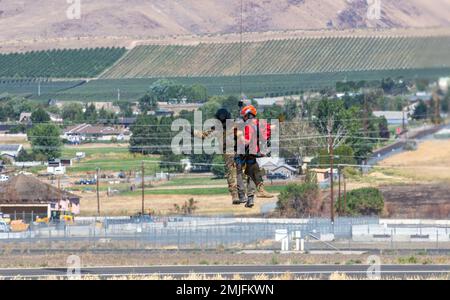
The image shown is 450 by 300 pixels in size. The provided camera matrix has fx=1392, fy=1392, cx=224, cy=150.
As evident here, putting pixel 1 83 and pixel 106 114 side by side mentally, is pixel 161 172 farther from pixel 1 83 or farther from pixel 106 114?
pixel 1 83

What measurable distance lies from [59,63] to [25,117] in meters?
35.3

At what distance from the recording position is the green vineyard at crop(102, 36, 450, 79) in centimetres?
15075

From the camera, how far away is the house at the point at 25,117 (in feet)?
440

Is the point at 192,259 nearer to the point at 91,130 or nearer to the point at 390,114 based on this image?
the point at 390,114

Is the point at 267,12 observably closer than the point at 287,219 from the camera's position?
No

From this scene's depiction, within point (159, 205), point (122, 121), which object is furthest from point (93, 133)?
point (159, 205)

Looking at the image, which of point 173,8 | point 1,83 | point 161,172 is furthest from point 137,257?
point 173,8

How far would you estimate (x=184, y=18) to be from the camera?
601 ft

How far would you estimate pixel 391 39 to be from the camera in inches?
5571

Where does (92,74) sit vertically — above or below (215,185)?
above

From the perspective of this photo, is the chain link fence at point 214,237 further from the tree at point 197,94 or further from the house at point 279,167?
the tree at point 197,94

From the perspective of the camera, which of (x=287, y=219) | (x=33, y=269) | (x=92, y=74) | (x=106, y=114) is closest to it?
(x=33, y=269)

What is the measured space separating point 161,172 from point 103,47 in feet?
215

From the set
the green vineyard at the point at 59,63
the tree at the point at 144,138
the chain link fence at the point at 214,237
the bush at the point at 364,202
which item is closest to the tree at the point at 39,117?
the tree at the point at 144,138
